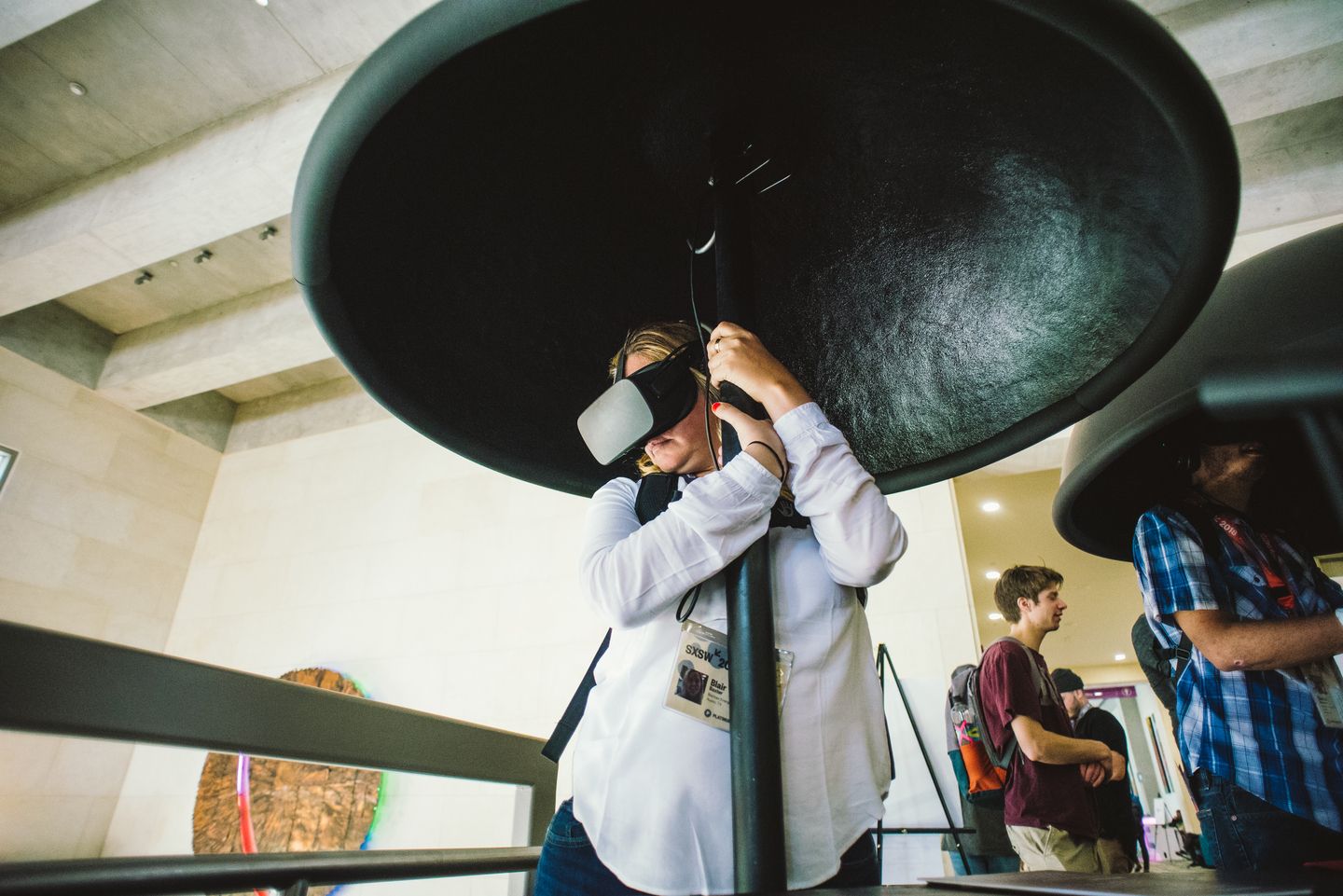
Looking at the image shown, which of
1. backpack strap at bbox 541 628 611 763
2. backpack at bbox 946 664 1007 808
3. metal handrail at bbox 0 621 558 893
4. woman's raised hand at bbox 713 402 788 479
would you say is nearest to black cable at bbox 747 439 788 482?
woman's raised hand at bbox 713 402 788 479

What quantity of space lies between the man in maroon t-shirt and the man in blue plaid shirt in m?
0.94

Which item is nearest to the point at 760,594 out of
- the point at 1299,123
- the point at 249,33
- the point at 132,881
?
the point at 132,881

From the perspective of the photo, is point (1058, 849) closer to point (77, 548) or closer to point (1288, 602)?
point (1288, 602)

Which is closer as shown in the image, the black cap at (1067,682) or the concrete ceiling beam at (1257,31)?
the concrete ceiling beam at (1257,31)

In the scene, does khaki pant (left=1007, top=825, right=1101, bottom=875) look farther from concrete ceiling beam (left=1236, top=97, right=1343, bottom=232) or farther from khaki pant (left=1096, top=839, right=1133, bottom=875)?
concrete ceiling beam (left=1236, top=97, right=1343, bottom=232)

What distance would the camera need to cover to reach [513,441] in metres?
0.78

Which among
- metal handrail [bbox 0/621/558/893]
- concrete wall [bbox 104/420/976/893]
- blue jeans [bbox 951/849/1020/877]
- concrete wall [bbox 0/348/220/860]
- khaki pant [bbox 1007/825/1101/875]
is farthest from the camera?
concrete wall [bbox 0/348/220/860]

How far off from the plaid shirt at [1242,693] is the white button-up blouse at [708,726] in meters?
0.74

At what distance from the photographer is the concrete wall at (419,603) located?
3.90 metres

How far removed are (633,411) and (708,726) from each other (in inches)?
11.6

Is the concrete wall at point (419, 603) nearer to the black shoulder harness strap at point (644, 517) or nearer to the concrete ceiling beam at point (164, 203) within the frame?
the concrete ceiling beam at point (164, 203)

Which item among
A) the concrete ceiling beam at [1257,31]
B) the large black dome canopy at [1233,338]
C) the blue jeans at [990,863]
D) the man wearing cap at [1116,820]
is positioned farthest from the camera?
the concrete ceiling beam at [1257,31]

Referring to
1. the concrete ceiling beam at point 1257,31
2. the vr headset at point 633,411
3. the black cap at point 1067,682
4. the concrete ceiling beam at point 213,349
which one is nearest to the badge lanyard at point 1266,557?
the vr headset at point 633,411

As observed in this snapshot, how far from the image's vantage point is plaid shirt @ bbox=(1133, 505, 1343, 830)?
1.01m
